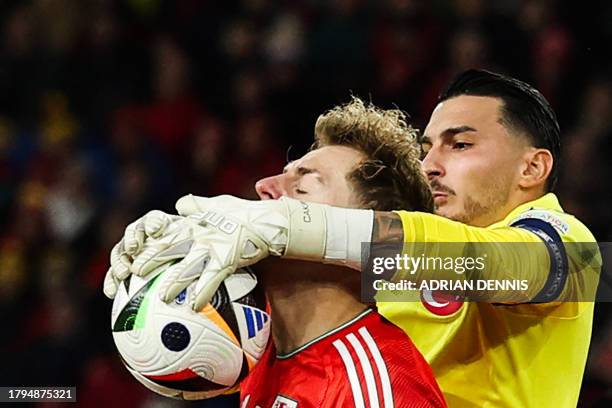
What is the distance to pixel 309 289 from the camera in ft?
7.73

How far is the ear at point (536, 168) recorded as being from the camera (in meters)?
2.99

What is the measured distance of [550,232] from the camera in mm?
2473

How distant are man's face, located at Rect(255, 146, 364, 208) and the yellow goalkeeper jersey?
16.4 inches

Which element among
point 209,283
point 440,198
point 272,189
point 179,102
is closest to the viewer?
point 209,283

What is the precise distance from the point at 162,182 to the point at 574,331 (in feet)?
12.4

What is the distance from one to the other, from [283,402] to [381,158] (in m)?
0.62

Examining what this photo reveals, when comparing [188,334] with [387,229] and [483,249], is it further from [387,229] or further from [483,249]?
[483,249]

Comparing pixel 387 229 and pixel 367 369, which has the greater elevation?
pixel 387 229

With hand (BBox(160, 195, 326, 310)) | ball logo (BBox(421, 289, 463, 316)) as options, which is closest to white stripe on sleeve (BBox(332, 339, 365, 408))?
hand (BBox(160, 195, 326, 310))

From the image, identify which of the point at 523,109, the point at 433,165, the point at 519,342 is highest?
the point at 523,109

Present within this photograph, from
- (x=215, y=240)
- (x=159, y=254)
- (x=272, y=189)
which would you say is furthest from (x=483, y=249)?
(x=159, y=254)

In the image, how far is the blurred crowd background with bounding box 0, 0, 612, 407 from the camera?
5.65 meters

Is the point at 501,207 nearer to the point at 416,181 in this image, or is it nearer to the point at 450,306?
the point at 450,306

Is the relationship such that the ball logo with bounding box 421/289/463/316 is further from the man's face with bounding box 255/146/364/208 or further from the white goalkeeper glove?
the white goalkeeper glove
